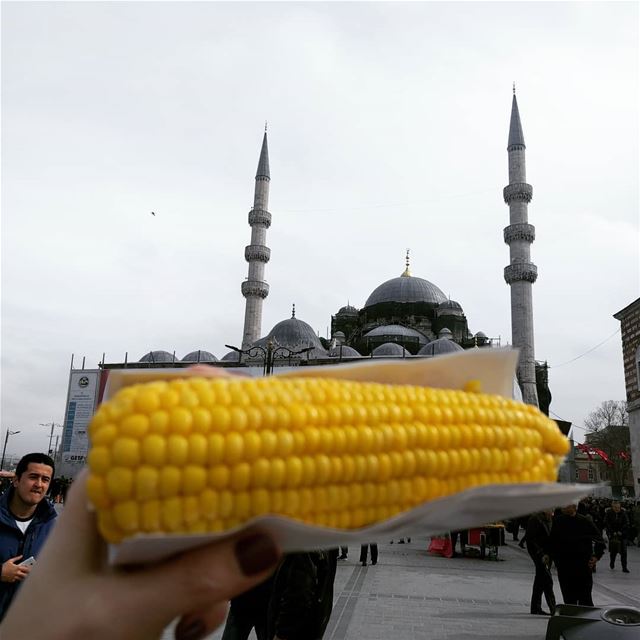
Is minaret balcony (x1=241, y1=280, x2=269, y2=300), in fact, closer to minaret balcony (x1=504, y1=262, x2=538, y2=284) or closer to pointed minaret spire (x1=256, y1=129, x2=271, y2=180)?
pointed minaret spire (x1=256, y1=129, x2=271, y2=180)

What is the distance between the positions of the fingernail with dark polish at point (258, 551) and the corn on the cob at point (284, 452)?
7cm

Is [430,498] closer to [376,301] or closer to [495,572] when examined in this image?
[495,572]

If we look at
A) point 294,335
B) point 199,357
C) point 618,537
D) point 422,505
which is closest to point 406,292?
point 294,335

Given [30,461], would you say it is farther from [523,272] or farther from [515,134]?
[515,134]

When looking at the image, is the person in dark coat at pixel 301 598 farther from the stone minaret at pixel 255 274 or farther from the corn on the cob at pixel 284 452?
the stone minaret at pixel 255 274

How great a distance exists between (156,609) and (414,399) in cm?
84

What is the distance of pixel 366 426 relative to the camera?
132 cm

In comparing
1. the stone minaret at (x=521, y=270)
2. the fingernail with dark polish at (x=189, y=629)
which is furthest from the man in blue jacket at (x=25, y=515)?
the stone minaret at (x=521, y=270)

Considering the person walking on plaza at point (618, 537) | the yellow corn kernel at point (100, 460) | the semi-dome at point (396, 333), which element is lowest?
the person walking on plaza at point (618, 537)

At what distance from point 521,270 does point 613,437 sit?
2554 centimetres

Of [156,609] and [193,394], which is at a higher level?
[193,394]

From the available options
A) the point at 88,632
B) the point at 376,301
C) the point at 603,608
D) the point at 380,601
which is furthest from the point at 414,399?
the point at 376,301

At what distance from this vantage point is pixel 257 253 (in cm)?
3375

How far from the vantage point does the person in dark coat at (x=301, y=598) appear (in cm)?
329
